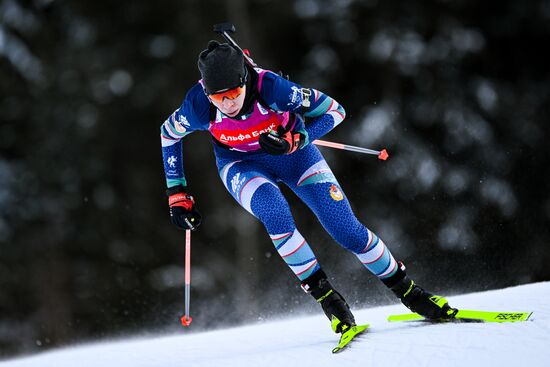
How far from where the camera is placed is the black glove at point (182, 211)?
3.74 metres

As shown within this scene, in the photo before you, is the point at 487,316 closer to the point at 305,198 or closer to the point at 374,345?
the point at 374,345

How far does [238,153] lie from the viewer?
374 cm

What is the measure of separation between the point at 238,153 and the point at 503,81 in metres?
11.8

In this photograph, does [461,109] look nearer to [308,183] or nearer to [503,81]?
[503,81]

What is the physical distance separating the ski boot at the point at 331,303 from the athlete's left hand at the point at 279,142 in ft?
2.02

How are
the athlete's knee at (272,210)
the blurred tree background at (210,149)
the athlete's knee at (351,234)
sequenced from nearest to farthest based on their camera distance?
1. the athlete's knee at (272,210)
2. the athlete's knee at (351,234)
3. the blurred tree background at (210,149)

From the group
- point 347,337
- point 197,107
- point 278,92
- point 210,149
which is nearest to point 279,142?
point 278,92

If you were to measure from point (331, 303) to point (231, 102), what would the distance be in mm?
1067

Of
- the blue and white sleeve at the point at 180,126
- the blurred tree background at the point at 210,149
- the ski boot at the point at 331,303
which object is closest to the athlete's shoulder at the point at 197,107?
the blue and white sleeve at the point at 180,126

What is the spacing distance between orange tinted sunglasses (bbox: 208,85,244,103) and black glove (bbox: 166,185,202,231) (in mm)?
649

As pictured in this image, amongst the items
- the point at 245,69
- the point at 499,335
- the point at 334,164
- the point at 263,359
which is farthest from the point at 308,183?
the point at 334,164

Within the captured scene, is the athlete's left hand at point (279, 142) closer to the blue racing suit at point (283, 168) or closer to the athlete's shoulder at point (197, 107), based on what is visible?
the blue racing suit at point (283, 168)

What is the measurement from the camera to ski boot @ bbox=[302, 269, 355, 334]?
331cm

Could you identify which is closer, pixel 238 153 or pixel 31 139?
pixel 238 153
